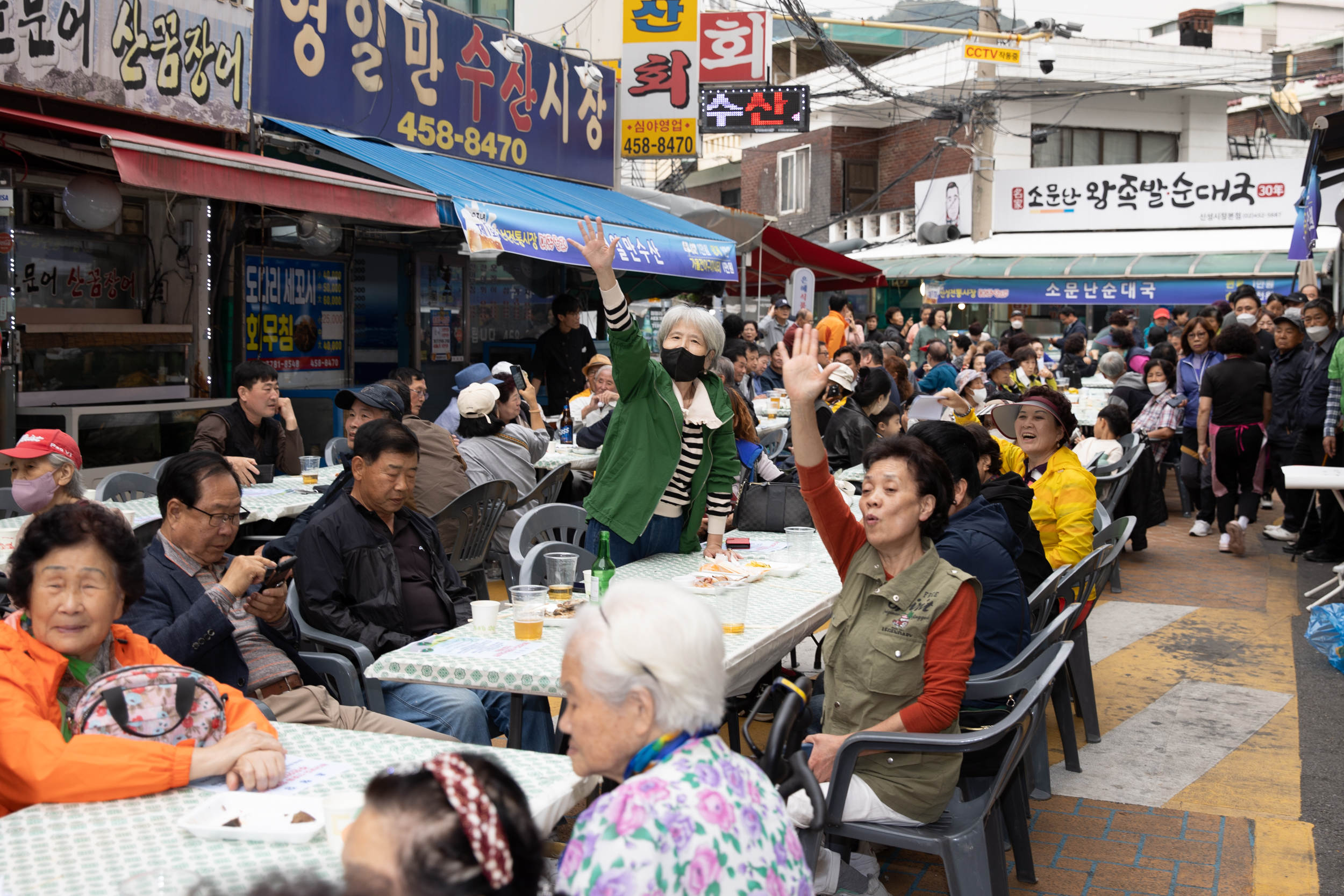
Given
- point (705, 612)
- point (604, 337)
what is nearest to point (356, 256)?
point (604, 337)

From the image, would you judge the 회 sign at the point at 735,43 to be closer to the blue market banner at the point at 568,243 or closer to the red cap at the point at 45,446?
the blue market banner at the point at 568,243

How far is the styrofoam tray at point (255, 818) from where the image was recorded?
6.97 feet

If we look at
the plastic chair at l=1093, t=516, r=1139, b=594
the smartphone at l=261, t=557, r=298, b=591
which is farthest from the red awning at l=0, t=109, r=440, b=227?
the plastic chair at l=1093, t=516, r=1139, b=594

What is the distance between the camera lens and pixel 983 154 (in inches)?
1058

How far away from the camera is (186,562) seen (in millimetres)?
3412

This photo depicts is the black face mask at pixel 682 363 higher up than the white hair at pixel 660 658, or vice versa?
the black face mask at pixel 682 363

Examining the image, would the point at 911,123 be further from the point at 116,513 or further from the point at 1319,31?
the point at 116,513

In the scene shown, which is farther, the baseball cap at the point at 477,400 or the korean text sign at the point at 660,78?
the korean text sign at the point at 660,78

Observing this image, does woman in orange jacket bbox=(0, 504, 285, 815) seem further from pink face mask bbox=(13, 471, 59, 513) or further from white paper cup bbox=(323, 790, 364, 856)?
pink face mask bbox=(13, 471, 59, 513)

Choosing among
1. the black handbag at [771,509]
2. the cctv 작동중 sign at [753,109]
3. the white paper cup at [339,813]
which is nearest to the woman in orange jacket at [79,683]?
the white paper cup at [339,813]

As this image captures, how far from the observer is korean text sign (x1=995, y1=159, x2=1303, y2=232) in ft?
79.0

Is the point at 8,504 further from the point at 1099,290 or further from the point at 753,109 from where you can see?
the point at 1099,290

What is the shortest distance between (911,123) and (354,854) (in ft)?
97.4

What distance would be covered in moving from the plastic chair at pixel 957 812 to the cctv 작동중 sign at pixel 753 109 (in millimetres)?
A: 15190
